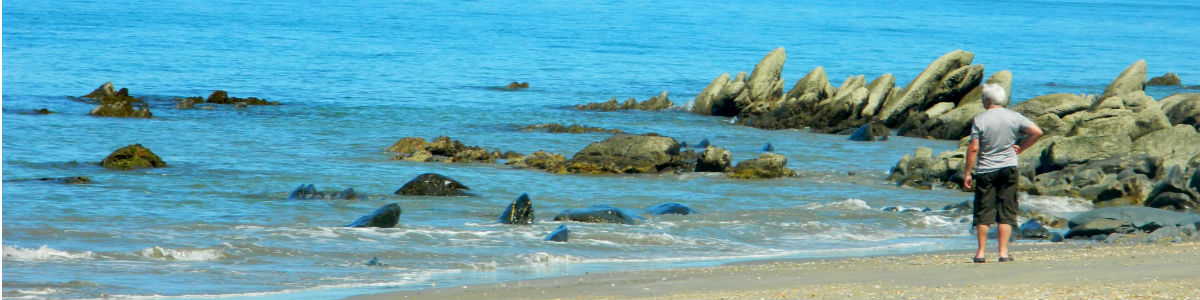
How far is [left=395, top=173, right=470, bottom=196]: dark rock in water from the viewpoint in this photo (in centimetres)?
1566

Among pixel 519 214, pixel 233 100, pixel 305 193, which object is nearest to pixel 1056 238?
pixel 519 214

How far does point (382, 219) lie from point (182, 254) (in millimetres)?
2402

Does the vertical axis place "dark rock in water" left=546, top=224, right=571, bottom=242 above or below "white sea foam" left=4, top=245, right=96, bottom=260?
above

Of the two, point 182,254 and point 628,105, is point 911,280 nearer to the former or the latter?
point 182,254

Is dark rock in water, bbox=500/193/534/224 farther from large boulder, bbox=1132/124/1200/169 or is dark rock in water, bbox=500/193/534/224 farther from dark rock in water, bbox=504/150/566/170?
large boulder, bbox=1132/124/1200/169

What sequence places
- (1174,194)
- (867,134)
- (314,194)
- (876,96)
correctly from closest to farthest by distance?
(1174,194) < (314,194) < (867,134) < (876,96)

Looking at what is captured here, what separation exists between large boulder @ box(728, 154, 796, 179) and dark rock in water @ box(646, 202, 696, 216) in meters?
3.79

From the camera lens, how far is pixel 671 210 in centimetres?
1439

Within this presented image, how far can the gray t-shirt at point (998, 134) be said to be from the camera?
8328 millimetres

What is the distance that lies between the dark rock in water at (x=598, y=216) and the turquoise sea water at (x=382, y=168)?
0.19m

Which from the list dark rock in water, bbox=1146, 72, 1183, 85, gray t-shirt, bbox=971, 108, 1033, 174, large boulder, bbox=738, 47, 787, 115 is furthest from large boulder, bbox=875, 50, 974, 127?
gray t-shirt, bbox=971, 108, 1033, 174

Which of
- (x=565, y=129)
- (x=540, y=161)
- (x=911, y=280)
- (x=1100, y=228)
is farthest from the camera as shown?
(x=565, y=129)

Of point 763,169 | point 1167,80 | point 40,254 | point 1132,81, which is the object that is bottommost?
point 40,254

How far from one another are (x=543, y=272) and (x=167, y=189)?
25.9ft
